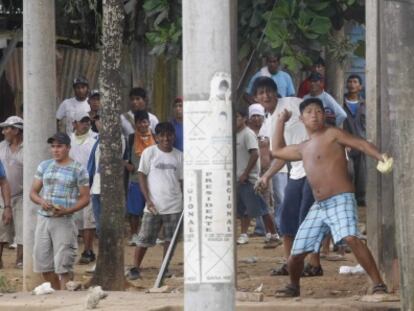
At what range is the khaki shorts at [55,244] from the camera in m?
10.7

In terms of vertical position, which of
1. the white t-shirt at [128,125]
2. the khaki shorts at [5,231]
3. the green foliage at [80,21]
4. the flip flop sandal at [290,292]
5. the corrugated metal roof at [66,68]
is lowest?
the flip flop sandal at [290,292]

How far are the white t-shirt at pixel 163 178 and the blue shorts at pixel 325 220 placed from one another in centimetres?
272

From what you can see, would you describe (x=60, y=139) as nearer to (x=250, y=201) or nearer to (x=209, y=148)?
(x=250, y=201)

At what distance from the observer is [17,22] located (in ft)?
→ 53.6

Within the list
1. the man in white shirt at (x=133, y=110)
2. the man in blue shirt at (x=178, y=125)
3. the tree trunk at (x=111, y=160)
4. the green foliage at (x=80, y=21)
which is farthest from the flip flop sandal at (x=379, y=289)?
the green foliage at (x=80, y=21)

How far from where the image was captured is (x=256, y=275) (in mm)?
11914

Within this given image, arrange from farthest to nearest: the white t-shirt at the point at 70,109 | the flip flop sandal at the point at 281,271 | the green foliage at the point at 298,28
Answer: the white t-shirt at the point at 70,109 → the flip flop sandal at the point at 281,271 → the green foliage at the point at 298,28

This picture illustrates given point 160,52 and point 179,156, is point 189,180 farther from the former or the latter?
point 179,156

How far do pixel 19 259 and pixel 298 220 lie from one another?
11.2ft

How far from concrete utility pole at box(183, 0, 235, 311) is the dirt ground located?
415 centimetres

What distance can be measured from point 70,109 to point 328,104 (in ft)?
12.0

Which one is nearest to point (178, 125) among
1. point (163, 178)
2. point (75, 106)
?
point (75, 106)

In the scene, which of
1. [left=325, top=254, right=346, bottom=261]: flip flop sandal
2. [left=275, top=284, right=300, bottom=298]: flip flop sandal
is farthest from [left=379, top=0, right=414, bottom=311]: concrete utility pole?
[left=325, top=254, right=346, bottom=261]: flip flop sandal

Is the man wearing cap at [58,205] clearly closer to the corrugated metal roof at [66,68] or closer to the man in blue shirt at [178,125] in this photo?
the man in blue shirt at [178,125]
